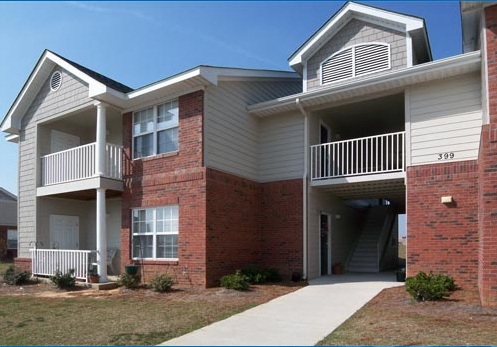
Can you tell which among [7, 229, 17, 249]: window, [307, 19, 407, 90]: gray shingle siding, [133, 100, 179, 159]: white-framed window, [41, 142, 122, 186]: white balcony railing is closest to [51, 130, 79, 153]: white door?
[41, 142, 122, 186]: white balcony railing

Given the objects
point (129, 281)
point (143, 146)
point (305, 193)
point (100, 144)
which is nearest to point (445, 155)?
point (305, 193)

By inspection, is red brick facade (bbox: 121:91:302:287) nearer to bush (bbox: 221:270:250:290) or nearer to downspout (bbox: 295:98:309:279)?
downspout (bbox: 295:98:309:279)

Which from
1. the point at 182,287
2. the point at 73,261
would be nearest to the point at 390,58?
the point at 182,287

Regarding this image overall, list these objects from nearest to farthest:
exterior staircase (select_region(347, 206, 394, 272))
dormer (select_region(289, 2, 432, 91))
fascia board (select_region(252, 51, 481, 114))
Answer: fascia board (select_region(252, 51, 481, 114))
dormer (select_region(289, 2, 432, 91))
exterior staircase (select_region(347, 206, 394, 272))

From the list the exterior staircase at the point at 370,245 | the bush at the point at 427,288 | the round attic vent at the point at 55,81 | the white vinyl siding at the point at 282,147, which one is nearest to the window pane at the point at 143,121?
the round attic vent at the point at 55,81

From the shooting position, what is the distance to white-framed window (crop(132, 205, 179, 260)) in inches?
493

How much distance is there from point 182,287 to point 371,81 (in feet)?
25.3

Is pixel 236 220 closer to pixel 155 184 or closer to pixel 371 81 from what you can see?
pixel 155 184

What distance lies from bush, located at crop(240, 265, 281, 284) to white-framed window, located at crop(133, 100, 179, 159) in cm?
Answer: 413

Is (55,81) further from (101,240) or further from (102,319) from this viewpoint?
(102,319)

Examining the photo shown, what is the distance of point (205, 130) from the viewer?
12258 mm

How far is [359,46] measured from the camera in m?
13.6

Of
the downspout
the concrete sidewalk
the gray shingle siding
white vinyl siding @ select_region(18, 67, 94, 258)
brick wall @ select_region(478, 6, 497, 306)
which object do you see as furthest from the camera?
white vinyl siding @ select_region(18, 67, 94, 258)

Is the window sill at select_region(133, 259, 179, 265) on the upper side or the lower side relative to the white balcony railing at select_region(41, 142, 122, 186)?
lower
